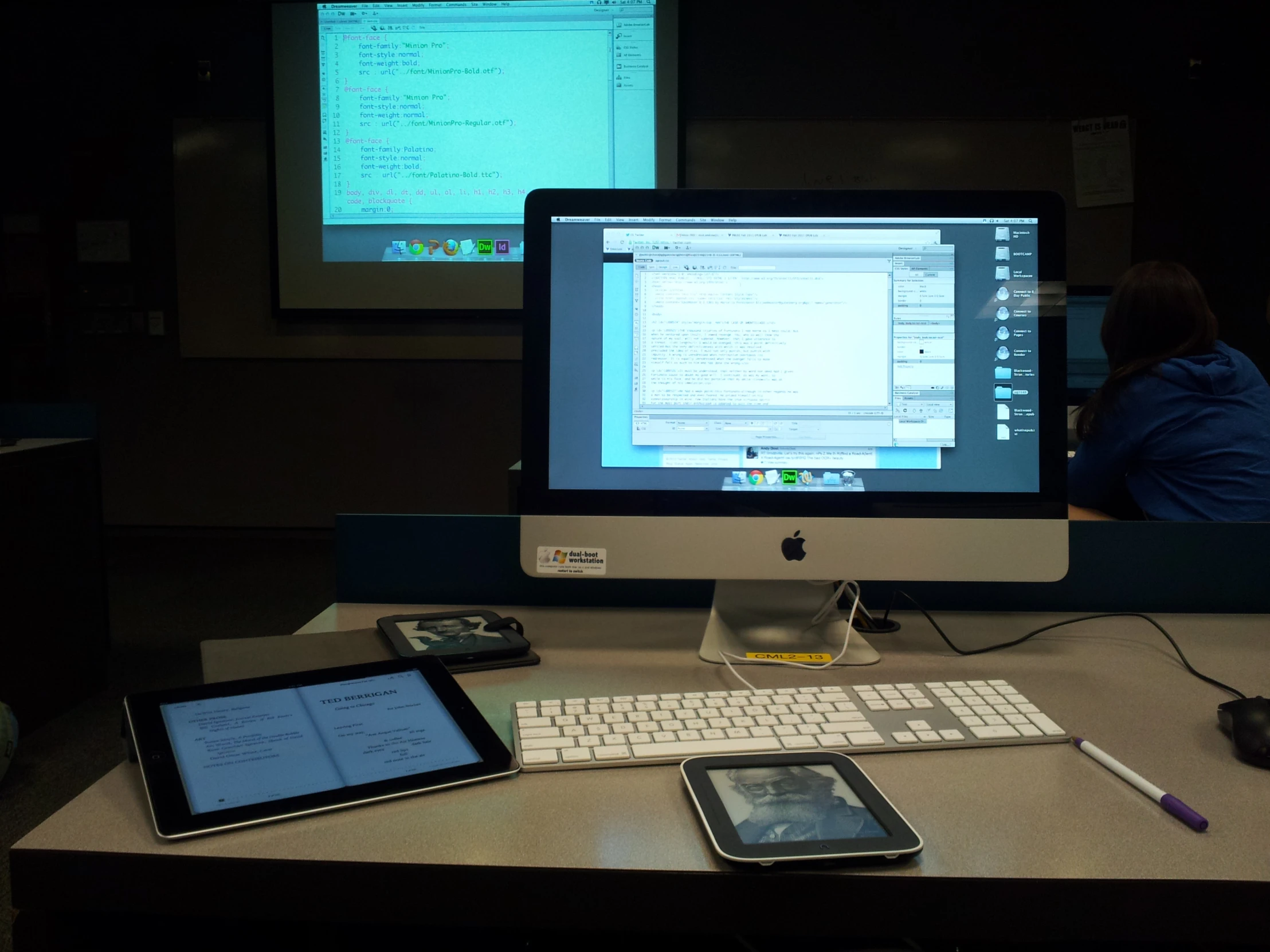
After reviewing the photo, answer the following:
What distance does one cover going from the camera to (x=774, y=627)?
91cm

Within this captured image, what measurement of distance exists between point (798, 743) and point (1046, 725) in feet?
0.64

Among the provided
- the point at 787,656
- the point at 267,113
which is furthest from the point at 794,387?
the point at 267,113

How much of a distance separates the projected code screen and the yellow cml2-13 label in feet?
9.56

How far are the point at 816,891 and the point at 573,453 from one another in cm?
49

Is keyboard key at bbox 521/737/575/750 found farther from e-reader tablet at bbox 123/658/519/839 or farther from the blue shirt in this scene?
the blue shirt

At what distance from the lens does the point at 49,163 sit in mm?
3852

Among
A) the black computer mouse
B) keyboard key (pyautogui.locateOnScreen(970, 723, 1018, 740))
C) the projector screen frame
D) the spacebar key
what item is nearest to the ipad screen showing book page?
the spacebar key

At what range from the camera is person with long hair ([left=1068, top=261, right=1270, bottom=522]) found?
5.89ft

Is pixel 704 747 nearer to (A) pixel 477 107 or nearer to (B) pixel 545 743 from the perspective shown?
(B) pixel 545 743

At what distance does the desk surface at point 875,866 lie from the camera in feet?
1.58

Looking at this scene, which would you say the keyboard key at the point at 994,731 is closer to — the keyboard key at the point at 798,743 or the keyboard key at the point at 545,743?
the keyboard key at the point at 798,743

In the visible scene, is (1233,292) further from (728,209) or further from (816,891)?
(816,891)

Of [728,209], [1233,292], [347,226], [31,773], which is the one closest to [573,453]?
[728,209]

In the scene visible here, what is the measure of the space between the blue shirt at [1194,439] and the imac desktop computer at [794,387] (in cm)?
102
